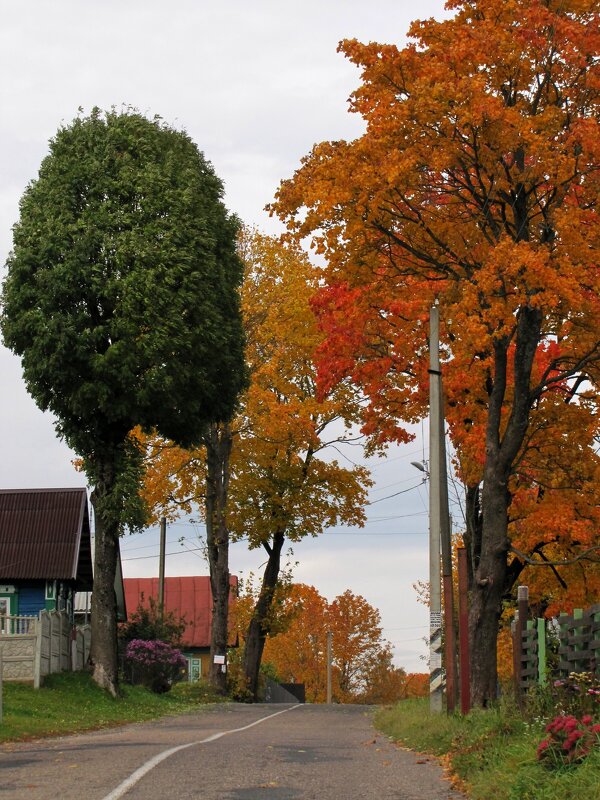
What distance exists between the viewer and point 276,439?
39875 mm

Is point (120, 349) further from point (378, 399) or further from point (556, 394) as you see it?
point (556, 394)

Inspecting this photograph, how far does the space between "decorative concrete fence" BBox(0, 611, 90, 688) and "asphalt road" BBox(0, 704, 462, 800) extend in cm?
1000

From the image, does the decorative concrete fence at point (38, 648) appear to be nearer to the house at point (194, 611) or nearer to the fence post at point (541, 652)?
the fence post at point (541, 652)

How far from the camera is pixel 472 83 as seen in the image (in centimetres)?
1808

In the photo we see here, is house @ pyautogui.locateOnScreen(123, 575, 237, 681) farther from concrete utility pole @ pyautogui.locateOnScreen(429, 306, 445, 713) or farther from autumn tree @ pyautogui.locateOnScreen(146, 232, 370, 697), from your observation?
concrete utility pole @ pyautogui.locateOnScreen(429, 306, 445, 713)

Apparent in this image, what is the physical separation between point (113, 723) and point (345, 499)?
18.2m

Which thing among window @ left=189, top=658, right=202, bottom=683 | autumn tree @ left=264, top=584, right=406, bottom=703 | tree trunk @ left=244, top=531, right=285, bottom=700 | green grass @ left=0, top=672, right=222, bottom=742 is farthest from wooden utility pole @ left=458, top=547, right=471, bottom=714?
autumn tree @ left=264, top=584, right=406, bottom=703

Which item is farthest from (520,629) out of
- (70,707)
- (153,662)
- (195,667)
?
(195,667)

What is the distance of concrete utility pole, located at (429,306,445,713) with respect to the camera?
20906 mm

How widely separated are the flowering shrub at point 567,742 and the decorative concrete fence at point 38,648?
19099 millimetres

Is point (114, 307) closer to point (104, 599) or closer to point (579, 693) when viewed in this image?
point (104, 599)

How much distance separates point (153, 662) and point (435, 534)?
759 inches

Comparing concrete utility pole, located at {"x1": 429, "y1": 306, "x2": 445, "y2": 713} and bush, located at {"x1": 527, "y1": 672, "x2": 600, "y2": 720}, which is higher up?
concrete utility pole, located at {"x1": 429, "y1": 306, "x2": 445, "y2": 713}

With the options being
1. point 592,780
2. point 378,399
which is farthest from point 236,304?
point 592,780
